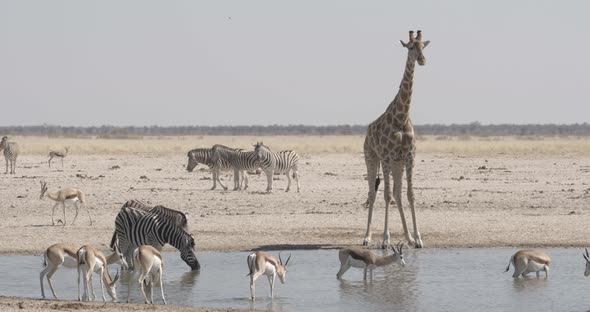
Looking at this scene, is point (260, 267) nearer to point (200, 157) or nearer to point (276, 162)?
point (276, 162)

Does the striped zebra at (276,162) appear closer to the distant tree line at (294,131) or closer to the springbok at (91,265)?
the springbok at (91,265)

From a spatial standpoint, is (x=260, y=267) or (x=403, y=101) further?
(x=403, y=101)

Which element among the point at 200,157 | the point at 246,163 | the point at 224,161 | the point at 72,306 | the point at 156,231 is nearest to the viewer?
the point at 72,306

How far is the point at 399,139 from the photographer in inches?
670

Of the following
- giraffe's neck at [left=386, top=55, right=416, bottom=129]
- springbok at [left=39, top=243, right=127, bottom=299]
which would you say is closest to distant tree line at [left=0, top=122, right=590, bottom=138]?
giraffe's neck at [left=386, top=55, right=416, bottom=129]

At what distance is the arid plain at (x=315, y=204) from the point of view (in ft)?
58.5

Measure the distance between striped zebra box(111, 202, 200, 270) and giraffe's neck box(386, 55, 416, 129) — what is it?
4.55 m

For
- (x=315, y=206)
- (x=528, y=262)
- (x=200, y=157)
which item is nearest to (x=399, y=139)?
(x=528, y=262)

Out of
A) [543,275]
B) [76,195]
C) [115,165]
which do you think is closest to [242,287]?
[543,275]

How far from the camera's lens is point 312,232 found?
1856 centimetres

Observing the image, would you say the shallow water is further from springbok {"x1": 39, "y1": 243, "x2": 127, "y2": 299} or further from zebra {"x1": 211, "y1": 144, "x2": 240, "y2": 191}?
zebra {"x1": 211, "y1": 144, "x2": 240, "y2": 191}

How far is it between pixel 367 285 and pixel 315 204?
9585mm

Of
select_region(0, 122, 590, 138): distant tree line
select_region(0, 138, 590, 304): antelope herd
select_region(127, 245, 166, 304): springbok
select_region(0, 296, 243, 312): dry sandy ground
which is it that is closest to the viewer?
select_region(0, 296, 243, 312): dry sandy ground

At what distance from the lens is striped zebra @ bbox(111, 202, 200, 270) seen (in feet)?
46.6
